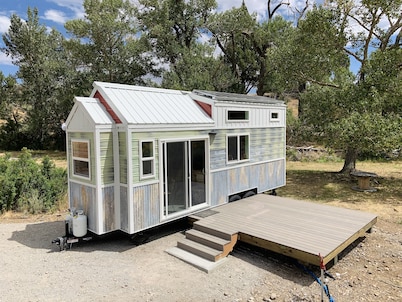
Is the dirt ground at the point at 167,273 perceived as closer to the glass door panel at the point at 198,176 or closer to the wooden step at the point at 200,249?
the wooden step at the point at 200,249

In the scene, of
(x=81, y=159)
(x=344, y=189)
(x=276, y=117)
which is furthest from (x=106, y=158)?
(x=344, y=189)

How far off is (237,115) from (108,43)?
15185 millimetres

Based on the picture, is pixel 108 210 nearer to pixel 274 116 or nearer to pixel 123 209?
pixel 123 209

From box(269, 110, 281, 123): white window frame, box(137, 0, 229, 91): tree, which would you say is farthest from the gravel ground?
box(137, 0, 229, 91): tree

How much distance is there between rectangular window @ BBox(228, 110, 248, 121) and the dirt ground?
2980 millimetres

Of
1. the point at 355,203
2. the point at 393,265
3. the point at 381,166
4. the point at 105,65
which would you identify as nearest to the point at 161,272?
the point at 393,265

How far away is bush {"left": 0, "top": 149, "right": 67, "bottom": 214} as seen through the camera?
321 inches

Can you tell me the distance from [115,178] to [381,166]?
581 inches

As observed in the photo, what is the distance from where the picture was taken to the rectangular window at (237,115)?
7355mm

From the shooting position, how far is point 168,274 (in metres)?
4.73

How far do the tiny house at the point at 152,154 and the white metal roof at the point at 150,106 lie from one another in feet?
0.07

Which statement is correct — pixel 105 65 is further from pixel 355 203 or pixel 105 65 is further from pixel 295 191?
pixel 355 203

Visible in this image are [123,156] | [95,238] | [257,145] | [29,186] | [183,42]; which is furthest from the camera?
[183,42]

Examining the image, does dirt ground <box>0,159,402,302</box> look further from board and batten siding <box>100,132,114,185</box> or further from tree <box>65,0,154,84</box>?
tree <box>65,0,154,84</box>
